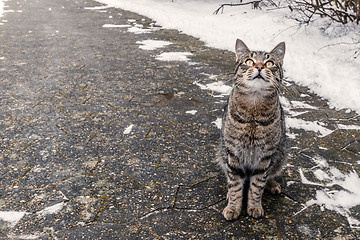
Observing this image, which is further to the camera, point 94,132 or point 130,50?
point 130,50

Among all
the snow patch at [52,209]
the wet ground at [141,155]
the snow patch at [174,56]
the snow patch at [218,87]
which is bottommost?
the snow patch at [52,209]

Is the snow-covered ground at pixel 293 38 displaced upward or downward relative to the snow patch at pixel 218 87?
upward

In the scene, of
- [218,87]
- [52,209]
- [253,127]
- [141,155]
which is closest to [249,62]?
[253,127]

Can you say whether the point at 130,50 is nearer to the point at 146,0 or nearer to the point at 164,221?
the point at 164,221

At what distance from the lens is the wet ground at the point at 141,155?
3.04m

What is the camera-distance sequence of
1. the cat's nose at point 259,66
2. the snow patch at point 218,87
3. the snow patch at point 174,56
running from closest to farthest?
1. the cat's nose at point 259,66
2. the snow patch at point 218,87
3. the snow patch at point 174,56

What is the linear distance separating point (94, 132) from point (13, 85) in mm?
2638

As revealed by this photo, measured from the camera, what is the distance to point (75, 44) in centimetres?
888

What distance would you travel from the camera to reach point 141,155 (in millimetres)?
4121

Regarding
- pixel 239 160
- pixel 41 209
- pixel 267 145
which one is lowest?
pixel 41 209

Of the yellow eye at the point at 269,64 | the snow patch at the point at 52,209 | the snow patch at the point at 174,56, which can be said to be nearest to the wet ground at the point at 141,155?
the snow patch at the point at 52,209

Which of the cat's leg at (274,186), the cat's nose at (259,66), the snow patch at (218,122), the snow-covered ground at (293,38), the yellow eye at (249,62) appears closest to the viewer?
the cat's nose at (259,66)

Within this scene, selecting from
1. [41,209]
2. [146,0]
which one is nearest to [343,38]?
[41,209]

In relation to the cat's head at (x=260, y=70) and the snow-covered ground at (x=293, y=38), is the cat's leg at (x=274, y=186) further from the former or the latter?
the snow-covered ground at (x=293, y=38)
